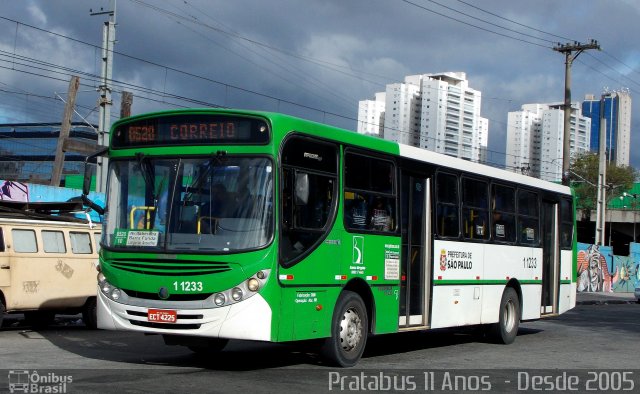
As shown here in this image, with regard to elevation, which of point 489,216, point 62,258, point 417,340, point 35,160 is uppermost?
point 35,160

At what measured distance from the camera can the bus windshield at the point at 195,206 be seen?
32.9ft

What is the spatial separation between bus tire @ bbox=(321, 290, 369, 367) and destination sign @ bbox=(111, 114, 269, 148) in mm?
2494

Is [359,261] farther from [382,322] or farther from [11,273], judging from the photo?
[11,273]

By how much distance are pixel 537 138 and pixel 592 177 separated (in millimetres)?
6752

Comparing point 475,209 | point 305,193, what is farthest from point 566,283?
point 305,193

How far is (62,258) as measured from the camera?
52.2ft

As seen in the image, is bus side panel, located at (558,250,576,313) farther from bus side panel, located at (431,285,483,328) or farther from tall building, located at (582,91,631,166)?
tall building, located at (582,91,631,166)

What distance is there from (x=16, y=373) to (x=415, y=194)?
6299 mm

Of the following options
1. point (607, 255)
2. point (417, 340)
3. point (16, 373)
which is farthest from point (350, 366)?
point (607, 255)

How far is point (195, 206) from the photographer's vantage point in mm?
10219

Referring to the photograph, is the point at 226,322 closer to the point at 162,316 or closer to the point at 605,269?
the point at 162,316

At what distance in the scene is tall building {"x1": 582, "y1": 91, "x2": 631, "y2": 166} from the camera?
397 feet

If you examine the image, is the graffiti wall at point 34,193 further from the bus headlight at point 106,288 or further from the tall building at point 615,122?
the tall building at point 615,122

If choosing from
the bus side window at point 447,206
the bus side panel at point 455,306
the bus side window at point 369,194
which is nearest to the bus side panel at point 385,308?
the bus side window at point 369,194
